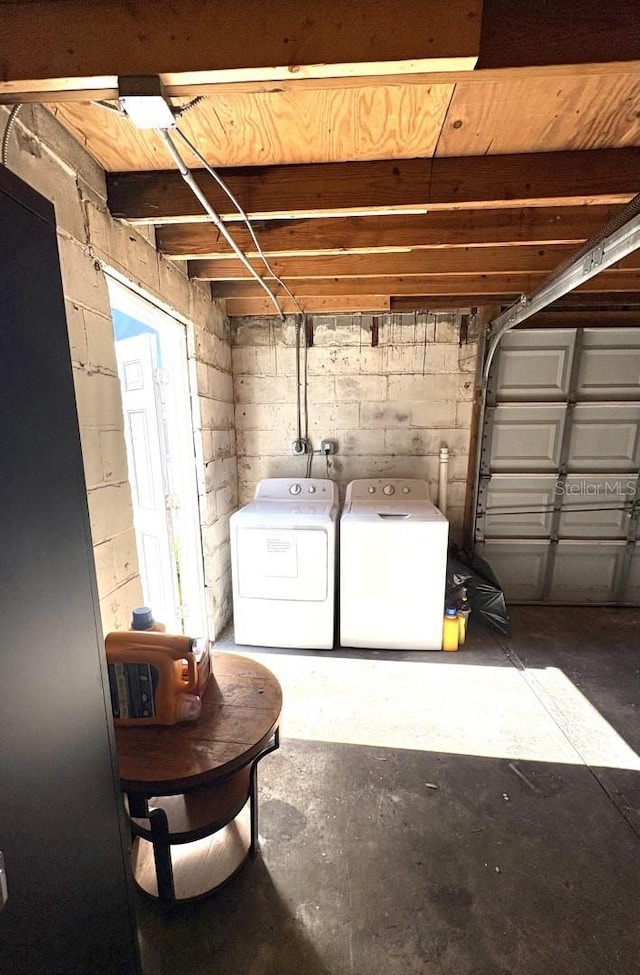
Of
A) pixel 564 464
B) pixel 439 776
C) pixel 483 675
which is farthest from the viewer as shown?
pixel 564 464

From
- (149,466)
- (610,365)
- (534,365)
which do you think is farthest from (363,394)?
(610,365)

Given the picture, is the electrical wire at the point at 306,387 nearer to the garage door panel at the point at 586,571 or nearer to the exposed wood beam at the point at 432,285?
the exposed wood beam at the point at 432,285

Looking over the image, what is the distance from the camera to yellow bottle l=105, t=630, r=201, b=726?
3.59ft

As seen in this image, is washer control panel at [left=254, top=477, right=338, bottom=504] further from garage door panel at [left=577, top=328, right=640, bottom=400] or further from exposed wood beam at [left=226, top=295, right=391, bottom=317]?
garage door panel at [left=577, top=328, right=640, bottom=400]

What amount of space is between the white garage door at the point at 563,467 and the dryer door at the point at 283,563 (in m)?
1.57

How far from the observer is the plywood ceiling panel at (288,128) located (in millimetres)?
1062

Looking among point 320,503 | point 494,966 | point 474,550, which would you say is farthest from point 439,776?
point 474,550

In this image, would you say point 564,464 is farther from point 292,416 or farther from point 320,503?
point 292,416

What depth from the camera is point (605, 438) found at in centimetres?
310

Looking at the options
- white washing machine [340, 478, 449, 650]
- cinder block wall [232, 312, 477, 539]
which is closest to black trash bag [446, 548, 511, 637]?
white washing machine [340, 478, 449, 650]

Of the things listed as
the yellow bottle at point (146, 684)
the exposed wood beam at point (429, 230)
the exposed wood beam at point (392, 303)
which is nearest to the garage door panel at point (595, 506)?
the exposed wood beam at point (392, 303)

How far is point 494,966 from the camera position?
1080mm

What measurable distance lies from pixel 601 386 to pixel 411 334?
5.12 feet

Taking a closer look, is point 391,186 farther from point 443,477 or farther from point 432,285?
point 443,477
